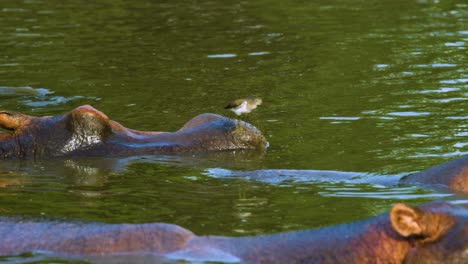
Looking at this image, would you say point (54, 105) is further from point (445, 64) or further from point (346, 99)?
point (445, 64)

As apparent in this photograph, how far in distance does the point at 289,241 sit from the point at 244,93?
6.91 meters

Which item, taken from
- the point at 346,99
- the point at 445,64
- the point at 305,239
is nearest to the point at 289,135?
the point at 346,99

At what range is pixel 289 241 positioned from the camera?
450 centimetres

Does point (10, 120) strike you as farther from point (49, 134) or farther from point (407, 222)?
point (407, 222)

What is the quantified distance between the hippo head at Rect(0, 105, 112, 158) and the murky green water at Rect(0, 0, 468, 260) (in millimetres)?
169

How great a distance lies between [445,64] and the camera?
12.3m

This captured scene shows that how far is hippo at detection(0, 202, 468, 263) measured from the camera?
418cm

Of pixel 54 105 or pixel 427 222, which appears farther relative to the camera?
pixel 54 105

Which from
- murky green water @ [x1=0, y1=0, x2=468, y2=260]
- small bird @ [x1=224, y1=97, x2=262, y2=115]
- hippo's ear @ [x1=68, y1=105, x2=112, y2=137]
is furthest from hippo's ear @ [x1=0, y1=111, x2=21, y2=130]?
small bird @ [x1=224, y1=97, x2=262, y2=115]

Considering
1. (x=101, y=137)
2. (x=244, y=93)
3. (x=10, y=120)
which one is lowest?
(x=244, y=93)

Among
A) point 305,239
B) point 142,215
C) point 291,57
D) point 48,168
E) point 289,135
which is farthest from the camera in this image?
point 291,57

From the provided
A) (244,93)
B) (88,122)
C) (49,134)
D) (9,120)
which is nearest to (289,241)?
(88,122)

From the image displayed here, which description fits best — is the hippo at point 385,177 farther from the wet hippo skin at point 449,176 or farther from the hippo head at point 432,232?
the hippo head at point 432,232

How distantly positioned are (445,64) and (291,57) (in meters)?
1.99
